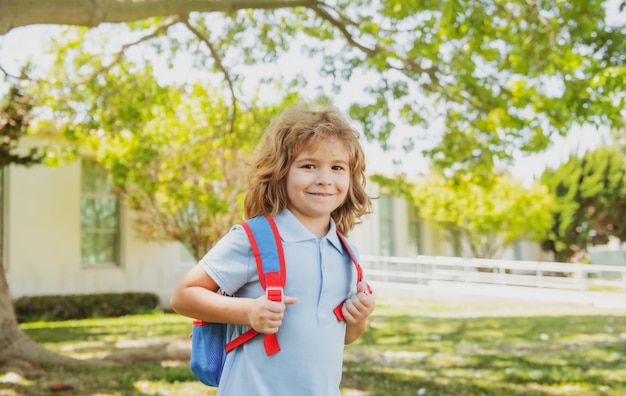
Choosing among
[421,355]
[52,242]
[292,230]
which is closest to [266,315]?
[292,230]

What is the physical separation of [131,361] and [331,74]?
174 inches

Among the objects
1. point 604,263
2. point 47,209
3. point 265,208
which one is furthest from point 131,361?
point 604,263

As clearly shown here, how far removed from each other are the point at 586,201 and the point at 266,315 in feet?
92.3

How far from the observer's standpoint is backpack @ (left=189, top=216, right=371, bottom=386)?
7.00 ft

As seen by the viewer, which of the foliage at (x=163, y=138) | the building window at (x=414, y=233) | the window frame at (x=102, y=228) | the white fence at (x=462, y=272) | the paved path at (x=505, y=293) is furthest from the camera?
the building window at (x=414, y=233)

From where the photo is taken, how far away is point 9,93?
10492mm

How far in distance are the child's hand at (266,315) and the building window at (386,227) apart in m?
22.9

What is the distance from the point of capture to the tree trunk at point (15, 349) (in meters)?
6.84

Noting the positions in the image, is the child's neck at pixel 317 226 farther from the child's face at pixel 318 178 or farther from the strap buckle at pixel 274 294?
the strap buckle at pixel 274 294

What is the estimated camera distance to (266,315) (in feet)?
6.68

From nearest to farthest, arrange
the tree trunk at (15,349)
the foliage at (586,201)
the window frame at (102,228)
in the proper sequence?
the tree trunk at (15,349) → the window frame at (102,228) → the foliage at (586,201)

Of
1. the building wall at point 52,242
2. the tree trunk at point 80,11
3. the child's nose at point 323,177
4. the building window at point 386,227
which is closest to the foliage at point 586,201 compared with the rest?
the building window at point 386,227

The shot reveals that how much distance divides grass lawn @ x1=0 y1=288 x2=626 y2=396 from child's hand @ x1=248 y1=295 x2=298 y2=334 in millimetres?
3908

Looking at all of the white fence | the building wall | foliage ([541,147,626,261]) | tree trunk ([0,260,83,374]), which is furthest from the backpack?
foliage ([541,147,626,261])
